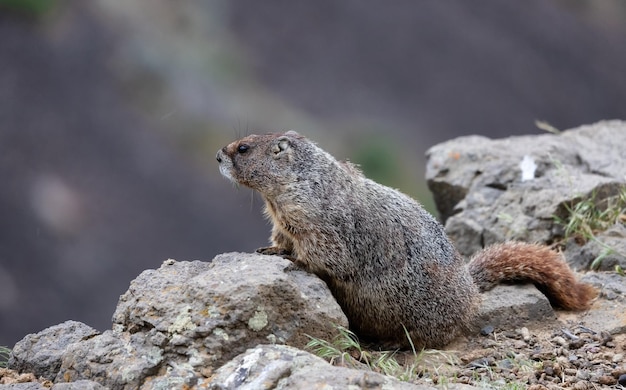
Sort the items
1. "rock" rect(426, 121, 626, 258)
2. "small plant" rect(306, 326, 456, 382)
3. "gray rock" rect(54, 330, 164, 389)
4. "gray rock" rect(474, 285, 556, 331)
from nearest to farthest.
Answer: "gray rock" rect(54, 330, 164, 389) → "small plant" rect(306, 326, 456, 382) → "gray rock" rect(474, 285, 556, 331) → "rock" rect(426, 121, 626, 258)

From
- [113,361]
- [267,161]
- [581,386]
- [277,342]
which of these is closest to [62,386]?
[113,361]

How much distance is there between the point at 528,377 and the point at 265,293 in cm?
146

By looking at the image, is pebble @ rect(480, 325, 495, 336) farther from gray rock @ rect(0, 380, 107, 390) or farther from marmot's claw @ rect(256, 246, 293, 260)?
gray rock @ rect(0, 380, 107, 390)

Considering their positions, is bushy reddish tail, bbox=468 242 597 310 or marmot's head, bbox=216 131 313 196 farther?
bushy reddish tail, bbox=468 242 597 310

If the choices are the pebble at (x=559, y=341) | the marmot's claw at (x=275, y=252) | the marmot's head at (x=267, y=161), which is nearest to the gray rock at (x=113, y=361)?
the marmot's claw at (x=275, y=252)

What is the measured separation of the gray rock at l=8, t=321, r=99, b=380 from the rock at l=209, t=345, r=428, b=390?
98 centimetres

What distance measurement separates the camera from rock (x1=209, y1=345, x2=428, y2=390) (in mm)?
3287

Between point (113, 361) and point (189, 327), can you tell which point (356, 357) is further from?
point (113, 361)

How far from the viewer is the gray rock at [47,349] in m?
4.12

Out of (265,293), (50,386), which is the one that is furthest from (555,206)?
(50,386)

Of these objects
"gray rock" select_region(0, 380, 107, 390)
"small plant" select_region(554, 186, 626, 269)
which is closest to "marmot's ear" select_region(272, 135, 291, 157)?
"gray rock" select_region(0, 380, 107, 390)

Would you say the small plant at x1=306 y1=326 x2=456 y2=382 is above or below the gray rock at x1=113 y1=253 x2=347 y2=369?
below

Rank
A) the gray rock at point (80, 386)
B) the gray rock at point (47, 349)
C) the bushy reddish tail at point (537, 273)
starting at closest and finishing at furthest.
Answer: the gray rock at point (80, 386) → the gray rock at point (47, 349) → the bushy reddish tail at point (537, 273)

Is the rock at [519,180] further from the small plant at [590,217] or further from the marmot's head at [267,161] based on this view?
the marmot's head at [267,161]
